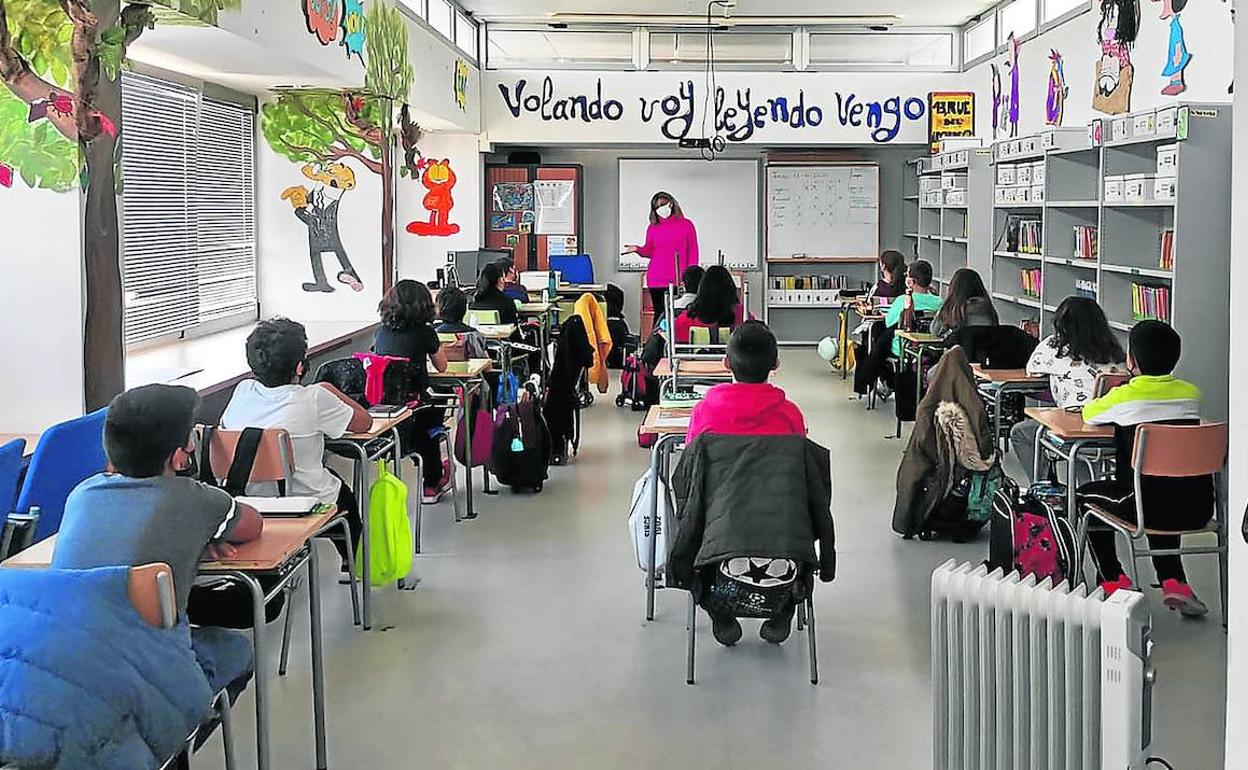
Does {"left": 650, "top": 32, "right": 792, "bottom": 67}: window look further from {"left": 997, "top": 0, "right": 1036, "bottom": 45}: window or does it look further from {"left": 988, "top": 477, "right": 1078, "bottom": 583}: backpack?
{"left": 988, "top": 477, "right": 1078, "bottom": 583}: backpack

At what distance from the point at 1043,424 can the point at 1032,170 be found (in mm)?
4798

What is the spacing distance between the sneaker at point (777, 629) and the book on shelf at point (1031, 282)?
5.86 meters

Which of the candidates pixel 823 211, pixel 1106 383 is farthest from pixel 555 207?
pixel 1106 383

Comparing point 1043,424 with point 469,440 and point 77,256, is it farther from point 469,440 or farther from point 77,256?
point 77,256

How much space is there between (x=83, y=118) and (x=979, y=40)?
35.4 ft

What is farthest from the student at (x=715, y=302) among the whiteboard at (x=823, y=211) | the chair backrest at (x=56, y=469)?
the whiteboard at (x=823, y=211)

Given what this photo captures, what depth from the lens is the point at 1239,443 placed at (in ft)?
8.54

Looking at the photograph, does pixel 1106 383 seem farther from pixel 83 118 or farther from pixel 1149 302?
pixel 83 118

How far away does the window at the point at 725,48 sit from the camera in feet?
48.3

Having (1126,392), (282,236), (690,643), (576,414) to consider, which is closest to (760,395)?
(690,643)

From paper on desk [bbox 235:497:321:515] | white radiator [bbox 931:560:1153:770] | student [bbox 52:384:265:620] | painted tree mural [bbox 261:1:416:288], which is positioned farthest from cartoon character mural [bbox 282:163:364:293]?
white radiator [bbox 931:560:1153:770]

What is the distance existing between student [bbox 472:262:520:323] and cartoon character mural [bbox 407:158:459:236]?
423cm

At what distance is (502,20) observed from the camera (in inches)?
563

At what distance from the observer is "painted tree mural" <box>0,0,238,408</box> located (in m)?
4.80
